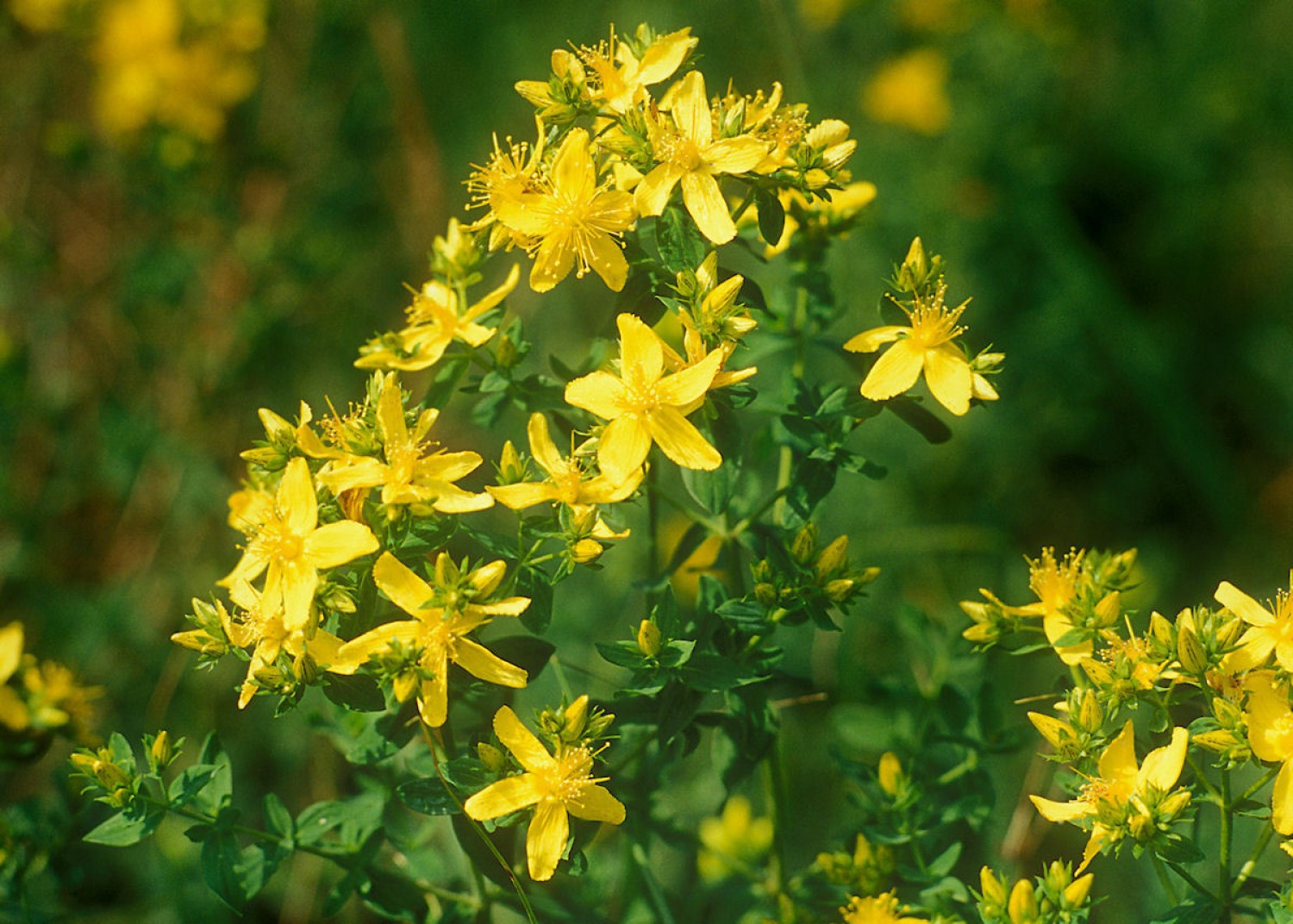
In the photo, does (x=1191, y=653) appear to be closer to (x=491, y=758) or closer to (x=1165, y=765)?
(x=1165, y=765)

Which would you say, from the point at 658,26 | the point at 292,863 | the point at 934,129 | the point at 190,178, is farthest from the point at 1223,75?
the point at 292,863

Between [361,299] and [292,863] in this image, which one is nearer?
[292,863]

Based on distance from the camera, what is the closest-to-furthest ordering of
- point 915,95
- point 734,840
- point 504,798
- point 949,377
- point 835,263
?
point 504,798
point 949,377
point 734,840
point 835,263
point 915,95

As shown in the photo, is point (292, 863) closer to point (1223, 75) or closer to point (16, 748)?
point (16, 748)

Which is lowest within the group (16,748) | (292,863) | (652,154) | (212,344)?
(292,863)

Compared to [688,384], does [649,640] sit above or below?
below

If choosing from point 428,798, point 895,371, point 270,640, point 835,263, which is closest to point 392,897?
point 428,798

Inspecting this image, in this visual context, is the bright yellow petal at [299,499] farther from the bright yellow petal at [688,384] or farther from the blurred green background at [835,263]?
the blurred green background at [835,263]

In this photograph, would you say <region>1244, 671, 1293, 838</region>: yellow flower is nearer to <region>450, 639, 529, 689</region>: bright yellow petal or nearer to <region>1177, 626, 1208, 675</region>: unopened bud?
<region>1177, 626, 1208, 675</region>: unopened bud
